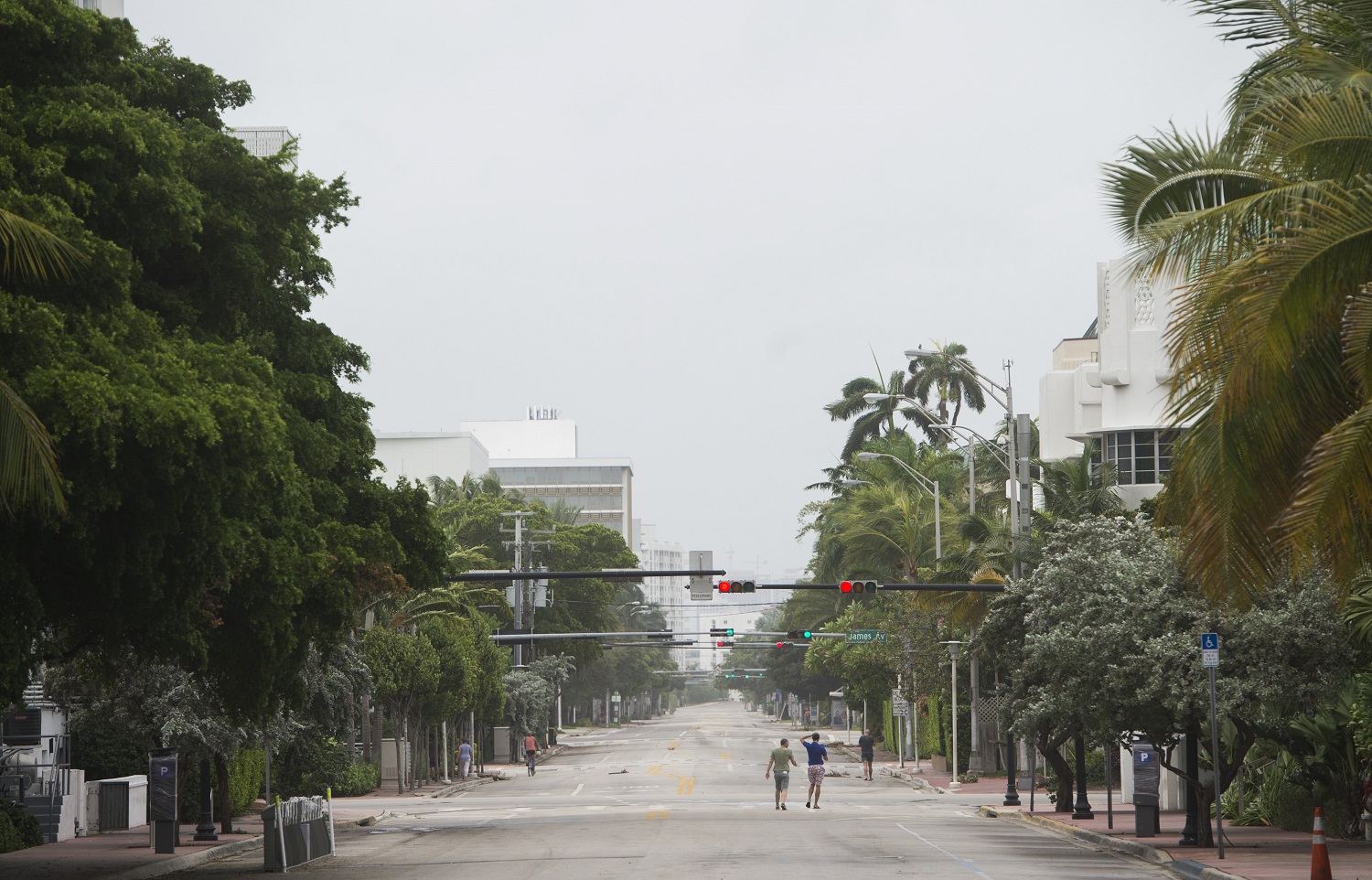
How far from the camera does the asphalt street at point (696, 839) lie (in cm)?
2147

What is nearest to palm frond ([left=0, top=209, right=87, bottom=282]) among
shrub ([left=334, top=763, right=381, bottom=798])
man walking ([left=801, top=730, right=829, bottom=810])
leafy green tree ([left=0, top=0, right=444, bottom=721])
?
leafy green tree ([left=0, top=0, right=444, bottom=721])

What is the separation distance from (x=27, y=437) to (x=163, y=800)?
14.4 m

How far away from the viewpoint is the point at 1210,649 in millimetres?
20766

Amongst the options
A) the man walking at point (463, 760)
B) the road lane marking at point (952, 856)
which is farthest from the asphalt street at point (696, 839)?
the man walking at point (463, 760)

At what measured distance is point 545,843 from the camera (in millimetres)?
26922

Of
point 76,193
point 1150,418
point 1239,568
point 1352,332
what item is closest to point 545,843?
point 76,193

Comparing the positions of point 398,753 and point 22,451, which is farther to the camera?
point 398,753

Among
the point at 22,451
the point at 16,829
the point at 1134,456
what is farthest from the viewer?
the point at 1134,456

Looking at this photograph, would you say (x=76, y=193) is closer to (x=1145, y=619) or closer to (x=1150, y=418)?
(x=1145, y=619)

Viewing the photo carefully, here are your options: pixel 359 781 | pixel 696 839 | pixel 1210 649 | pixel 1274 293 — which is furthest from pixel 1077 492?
pixel 1274 293

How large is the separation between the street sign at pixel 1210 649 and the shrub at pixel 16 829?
62.5 ft

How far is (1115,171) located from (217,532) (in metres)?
9.83

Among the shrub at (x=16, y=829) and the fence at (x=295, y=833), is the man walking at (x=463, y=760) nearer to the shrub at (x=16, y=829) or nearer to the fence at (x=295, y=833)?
the shrub at (x=16, y=829)

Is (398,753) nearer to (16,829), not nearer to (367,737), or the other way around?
(367,737)
